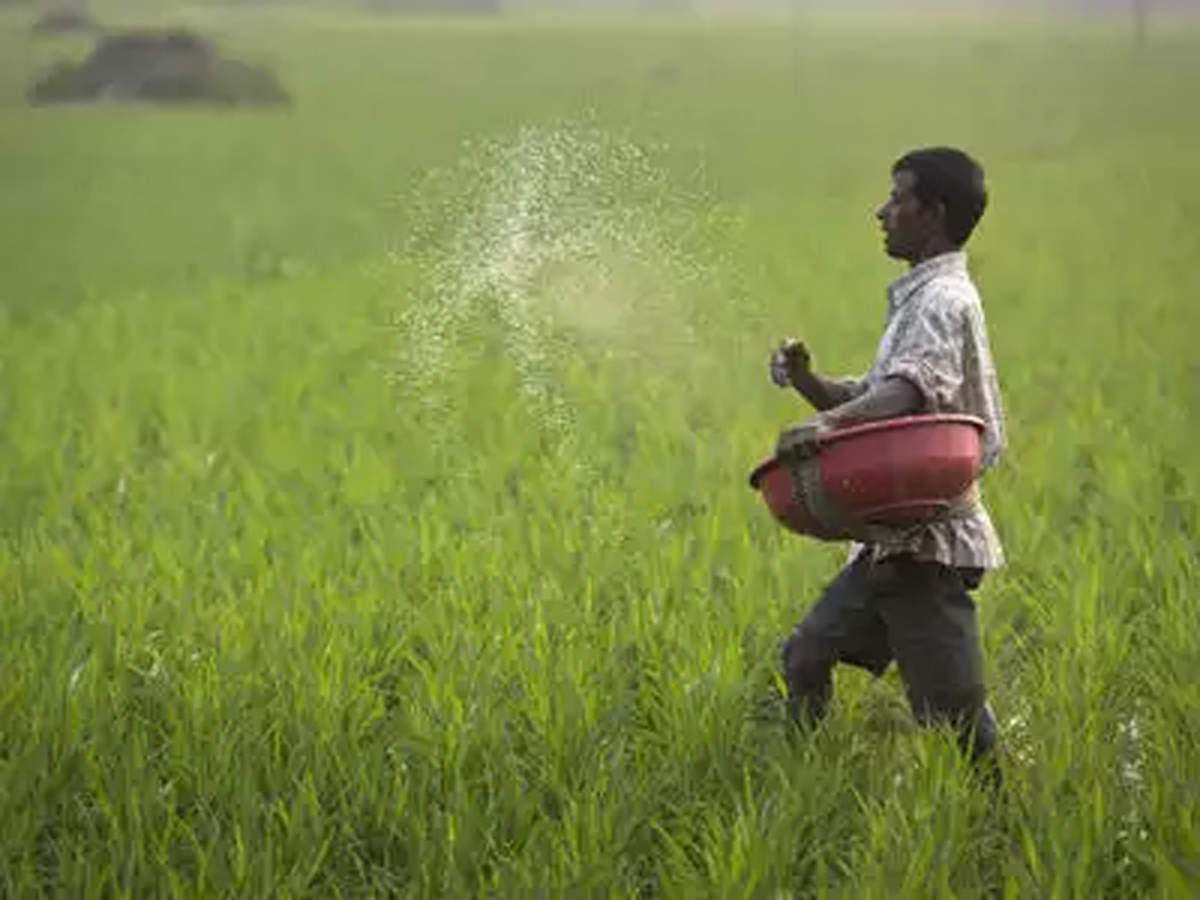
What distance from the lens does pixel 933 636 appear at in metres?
3.09

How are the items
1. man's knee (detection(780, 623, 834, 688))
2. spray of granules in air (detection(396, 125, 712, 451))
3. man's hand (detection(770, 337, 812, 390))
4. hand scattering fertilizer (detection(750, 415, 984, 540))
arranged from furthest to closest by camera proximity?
spray of granules in air (detection(396, 125, 712, 451))
man's knee (detection(780, 623, 834, 688))
man's hand (detection(770, 337, 812, 390))
hand scattering fertilizer (detection(750, 415, 984, 540))

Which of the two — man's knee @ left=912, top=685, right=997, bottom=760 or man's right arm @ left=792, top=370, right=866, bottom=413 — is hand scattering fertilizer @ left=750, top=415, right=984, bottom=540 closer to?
man's right arm @ left=792, top=370, right=866, bottom=413

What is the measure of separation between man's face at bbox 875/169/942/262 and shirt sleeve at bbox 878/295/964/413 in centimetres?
14

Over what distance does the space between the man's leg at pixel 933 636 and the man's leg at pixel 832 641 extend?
2.4 inches

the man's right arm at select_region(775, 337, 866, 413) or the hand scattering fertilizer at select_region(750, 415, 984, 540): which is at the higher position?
the man's right arm at select_region(775, 337, 866, 413)

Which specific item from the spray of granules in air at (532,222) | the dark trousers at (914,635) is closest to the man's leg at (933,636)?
the dark trousers at (914,635)

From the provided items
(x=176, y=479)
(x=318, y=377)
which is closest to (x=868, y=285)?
(x=318, y=377)

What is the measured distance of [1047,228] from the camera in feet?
38.9

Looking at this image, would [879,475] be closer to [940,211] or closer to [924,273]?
[924,273]

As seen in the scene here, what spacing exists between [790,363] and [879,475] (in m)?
0.24

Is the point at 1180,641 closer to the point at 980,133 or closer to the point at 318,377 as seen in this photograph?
the point at 318,377

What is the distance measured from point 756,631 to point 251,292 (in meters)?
6.40

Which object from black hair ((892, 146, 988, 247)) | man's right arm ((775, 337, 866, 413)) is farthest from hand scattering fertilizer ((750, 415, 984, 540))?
black hair ((892, 146, 988, 247))

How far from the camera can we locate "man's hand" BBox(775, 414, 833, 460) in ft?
9.58
